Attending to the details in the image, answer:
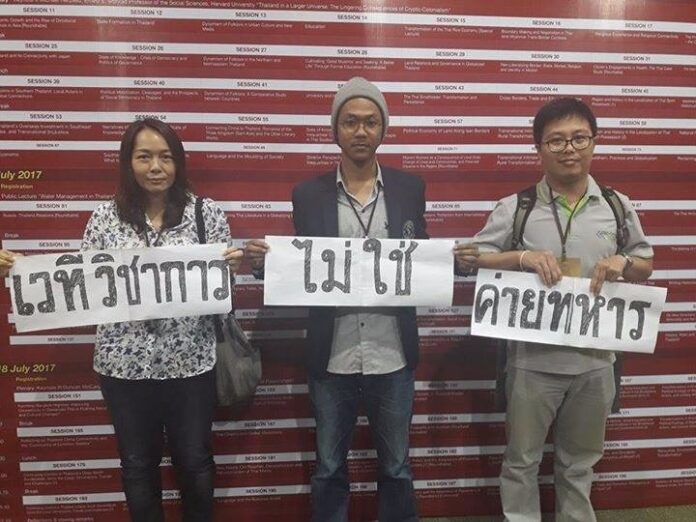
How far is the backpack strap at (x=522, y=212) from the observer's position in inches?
70.2

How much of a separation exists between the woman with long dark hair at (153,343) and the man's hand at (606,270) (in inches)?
48.5

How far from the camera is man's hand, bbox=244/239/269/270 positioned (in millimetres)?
1771

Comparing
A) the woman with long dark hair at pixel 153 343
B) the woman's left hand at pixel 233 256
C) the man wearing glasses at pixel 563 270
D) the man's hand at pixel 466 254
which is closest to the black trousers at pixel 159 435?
the woman with long dark hair at pixel 153 343

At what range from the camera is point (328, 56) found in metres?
2.19

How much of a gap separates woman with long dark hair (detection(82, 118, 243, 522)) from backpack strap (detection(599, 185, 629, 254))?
1.33m

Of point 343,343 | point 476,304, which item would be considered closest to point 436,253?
point 476,304

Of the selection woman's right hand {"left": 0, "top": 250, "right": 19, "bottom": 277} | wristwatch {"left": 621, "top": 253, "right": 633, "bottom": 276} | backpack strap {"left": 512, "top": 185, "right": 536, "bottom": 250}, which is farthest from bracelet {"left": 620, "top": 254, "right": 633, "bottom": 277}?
woman's right hand {"left": 0, "top": 250, "right": 19, "bottom": 277}

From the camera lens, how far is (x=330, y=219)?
1.76 meters

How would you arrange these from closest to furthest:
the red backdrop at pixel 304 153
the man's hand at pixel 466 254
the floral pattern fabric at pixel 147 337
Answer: the floral pattern fabric at pixel 147 337
the man's hand at pixel 466 254
the red backdrop at pixel 304 153

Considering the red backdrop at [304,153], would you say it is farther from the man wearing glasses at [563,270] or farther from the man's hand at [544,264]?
the man's hand at [544,264]

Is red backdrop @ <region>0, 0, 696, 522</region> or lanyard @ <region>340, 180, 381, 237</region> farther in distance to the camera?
red backdrop @ <region>0, 0, 696, 522</region>

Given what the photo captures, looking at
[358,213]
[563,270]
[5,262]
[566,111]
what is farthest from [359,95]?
[5,262]

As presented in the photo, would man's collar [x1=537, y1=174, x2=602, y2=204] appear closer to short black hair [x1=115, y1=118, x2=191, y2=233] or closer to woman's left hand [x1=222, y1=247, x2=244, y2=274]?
woman's left hand [x1=222, y1=247, x2=244, y2=274]

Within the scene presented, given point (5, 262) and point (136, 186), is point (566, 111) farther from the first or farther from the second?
point (5, 262)
